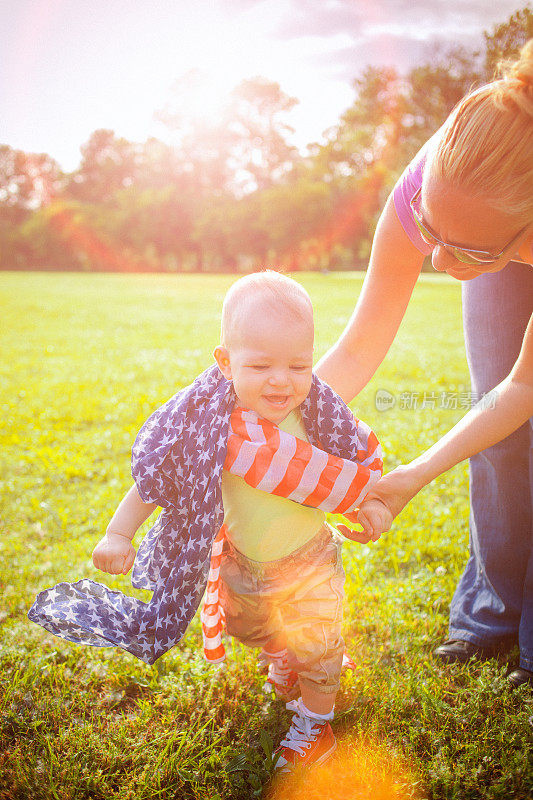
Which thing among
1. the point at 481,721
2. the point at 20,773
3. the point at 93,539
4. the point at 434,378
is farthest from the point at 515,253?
the point at 434,378

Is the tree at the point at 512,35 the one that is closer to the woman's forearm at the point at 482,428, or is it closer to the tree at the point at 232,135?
the woman's forearm at the point at 482,428

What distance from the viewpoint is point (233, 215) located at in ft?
125

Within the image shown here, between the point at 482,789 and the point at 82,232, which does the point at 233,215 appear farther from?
the point at 482,789

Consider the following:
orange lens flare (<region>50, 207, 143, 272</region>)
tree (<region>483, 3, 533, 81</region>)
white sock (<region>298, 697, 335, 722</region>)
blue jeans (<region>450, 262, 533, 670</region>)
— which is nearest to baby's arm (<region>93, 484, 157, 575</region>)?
white sock (<region>298, 697, 335, 722</region>)

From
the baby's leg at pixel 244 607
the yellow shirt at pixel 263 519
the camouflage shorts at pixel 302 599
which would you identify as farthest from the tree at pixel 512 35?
the baby's leg at pixel 244 607

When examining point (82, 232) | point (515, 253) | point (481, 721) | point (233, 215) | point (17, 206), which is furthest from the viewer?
point (17, 206)

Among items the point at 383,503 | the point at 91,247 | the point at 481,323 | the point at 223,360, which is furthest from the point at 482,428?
the point at 91,247

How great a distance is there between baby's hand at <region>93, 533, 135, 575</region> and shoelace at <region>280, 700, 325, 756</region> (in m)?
0.87

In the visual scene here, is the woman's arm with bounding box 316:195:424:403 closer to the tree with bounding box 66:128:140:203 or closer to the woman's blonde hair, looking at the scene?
the woman's blonde hair

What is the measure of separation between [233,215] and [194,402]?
37.9 meters

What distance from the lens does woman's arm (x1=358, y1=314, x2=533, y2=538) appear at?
198cm

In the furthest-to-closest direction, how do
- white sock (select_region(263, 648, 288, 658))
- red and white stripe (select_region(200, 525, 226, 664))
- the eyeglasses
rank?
white sock (select_region(263, 648, 288, 658)) < red and white stripe (select_region(200, 525, 226, 664)) < the eyeglasses

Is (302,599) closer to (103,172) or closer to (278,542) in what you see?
(278,542)

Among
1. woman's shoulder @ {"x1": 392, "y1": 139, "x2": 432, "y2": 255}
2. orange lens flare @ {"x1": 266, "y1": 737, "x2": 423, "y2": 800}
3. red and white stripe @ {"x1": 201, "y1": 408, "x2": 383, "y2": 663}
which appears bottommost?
orange lens flare @ {"x1": 266, "y1": 737, "x2": 423, "y2": 800}
